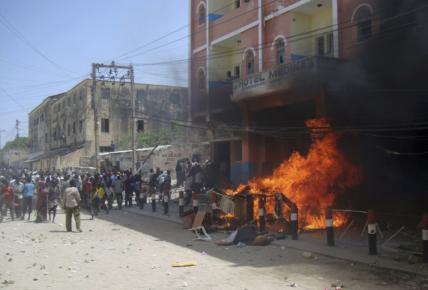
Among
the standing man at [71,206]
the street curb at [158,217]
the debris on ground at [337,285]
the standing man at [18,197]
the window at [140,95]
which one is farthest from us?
the window at [140,95]

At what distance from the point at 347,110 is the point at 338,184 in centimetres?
256

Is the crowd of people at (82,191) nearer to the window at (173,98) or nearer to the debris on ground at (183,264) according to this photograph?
the debris on ground at (183,264)

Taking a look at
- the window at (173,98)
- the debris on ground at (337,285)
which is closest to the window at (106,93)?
the window at (173,98)

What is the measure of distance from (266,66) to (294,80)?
4862 millimetres

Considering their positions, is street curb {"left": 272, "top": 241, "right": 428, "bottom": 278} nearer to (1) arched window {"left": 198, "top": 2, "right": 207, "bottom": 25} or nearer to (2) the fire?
(2) the fire

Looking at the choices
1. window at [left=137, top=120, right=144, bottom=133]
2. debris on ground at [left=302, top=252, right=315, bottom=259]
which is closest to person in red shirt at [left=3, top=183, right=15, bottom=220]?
debris on ground at [left=302, top=252, right=315, bottom=259]

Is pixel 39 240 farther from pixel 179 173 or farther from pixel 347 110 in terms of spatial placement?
pixel 179 173

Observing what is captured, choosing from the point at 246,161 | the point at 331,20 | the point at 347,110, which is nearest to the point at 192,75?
the point at 246,161

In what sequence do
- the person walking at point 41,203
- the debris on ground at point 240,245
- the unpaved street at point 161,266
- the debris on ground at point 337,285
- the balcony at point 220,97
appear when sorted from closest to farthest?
the debris on ground at point 337,285, the unpaved street at point 161,266, the debris on ground at point 240,245, the person walking at point 41,203, the balcony at point 220,97

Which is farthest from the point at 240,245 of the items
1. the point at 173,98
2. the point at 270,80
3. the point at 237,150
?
the point at 173,98

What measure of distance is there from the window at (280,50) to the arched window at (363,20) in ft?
13.3

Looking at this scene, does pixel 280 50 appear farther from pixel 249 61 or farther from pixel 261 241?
pixel 261 241

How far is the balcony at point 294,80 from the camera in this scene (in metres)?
15.0

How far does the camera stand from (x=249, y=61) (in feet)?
72.8
